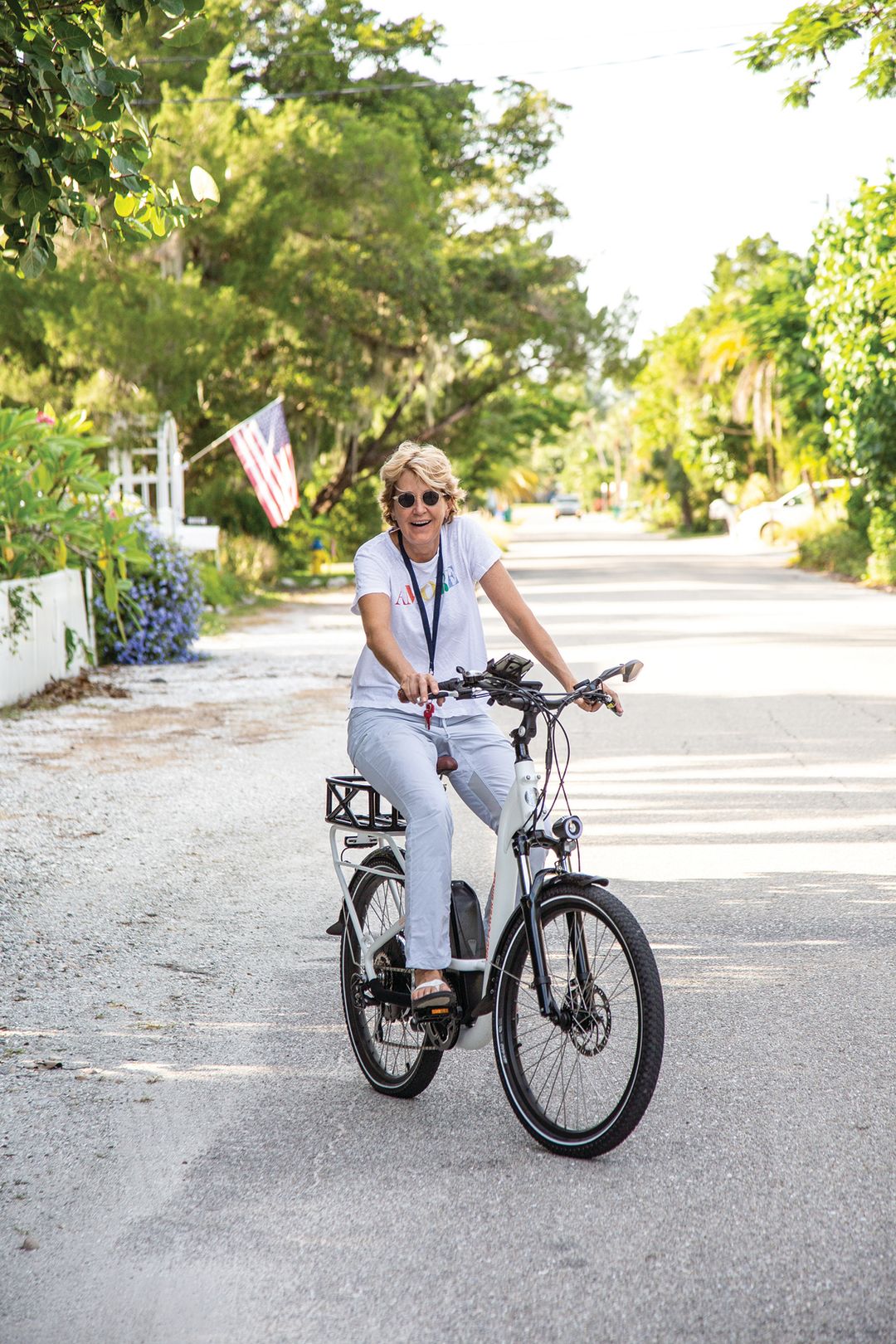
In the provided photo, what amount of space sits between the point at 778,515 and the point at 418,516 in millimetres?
45502

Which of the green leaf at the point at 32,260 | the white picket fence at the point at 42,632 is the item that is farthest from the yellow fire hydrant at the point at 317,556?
the green leaf at the point at 32,260

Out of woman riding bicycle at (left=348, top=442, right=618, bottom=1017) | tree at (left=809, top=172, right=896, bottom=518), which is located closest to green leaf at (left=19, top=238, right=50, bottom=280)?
woman riding bicycle at (left=348, top=442, right=618, bottom=1017)

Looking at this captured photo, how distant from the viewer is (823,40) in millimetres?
12820

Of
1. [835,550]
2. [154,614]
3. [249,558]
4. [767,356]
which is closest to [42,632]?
[154,614]

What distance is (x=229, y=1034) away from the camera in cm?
522

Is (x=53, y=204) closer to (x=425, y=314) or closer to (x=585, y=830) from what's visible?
(x=585, y=830)

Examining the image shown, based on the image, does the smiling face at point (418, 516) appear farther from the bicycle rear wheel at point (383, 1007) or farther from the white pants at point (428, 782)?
the bicycle rear wheel at point (383, 1007)

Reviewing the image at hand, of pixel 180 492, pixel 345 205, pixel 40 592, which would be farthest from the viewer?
pixel 345 205

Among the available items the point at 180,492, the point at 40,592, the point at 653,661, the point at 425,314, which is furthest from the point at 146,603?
the point at 425,314

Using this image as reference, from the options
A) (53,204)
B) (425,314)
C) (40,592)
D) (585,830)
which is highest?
(425,314)

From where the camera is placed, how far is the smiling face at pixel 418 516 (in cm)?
468

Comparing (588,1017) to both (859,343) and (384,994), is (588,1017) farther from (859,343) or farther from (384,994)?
(859,343)

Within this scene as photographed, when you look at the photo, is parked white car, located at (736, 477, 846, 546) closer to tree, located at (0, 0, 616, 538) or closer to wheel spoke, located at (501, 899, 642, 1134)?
tree, located at (0, 0, 616, 538)

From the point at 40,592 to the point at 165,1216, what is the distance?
11.1m
